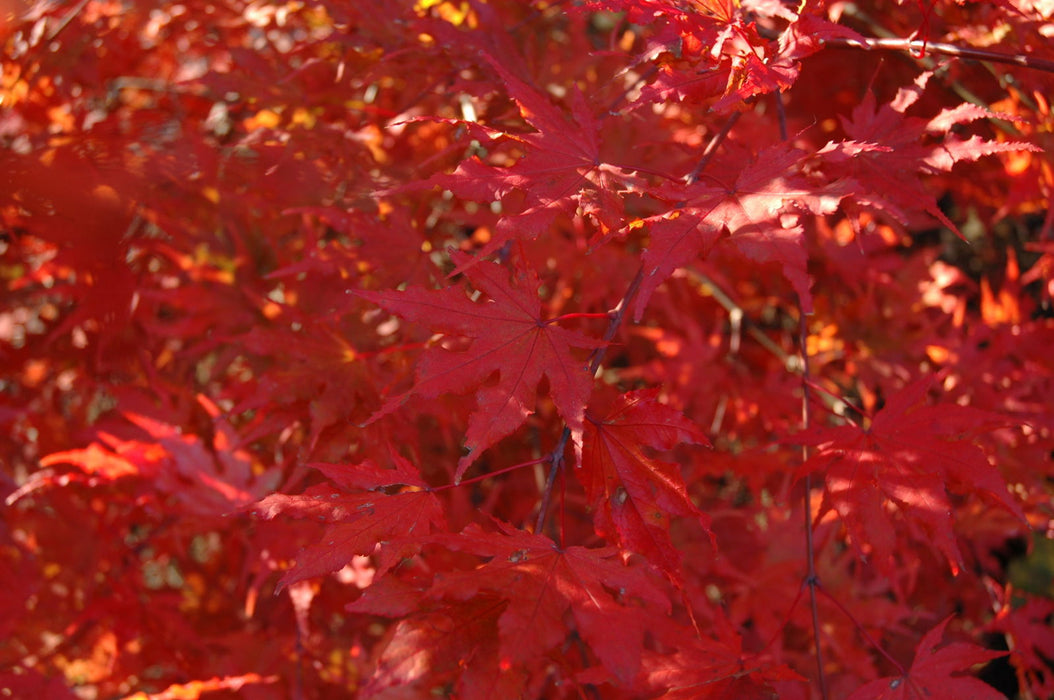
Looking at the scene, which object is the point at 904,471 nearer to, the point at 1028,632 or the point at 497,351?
the point at 497,351

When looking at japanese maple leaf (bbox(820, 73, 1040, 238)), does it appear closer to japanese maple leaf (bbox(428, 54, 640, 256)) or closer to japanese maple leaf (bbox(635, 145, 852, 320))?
japanese maple leaf (bbox(635, 145, 852, 320))

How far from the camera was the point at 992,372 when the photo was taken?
1.55 m

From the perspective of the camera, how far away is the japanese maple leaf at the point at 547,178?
0.80 meters

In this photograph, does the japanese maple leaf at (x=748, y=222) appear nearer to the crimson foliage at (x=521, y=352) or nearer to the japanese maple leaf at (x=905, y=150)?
the crimson foliage at (x=521, y=352)

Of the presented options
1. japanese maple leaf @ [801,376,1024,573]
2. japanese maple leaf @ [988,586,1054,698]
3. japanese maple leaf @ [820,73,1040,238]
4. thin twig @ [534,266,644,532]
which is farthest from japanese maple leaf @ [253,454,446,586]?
japanese maple leaf @ [988,586,1054,698]

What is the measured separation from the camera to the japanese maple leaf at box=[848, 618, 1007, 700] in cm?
88

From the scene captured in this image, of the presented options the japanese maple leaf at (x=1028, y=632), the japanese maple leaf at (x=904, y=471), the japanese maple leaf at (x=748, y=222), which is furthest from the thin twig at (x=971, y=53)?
the japanese maple leaf at (x=1028, y=632)

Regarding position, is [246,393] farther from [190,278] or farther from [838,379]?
[838,379]

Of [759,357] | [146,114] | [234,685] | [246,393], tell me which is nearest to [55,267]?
[146,114]

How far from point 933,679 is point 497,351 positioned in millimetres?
615

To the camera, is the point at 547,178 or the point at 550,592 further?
the point at 547,178

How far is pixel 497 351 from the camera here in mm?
838

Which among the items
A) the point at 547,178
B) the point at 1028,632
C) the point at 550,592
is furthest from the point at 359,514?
the point at 1028,632

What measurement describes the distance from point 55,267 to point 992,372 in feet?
5.85
